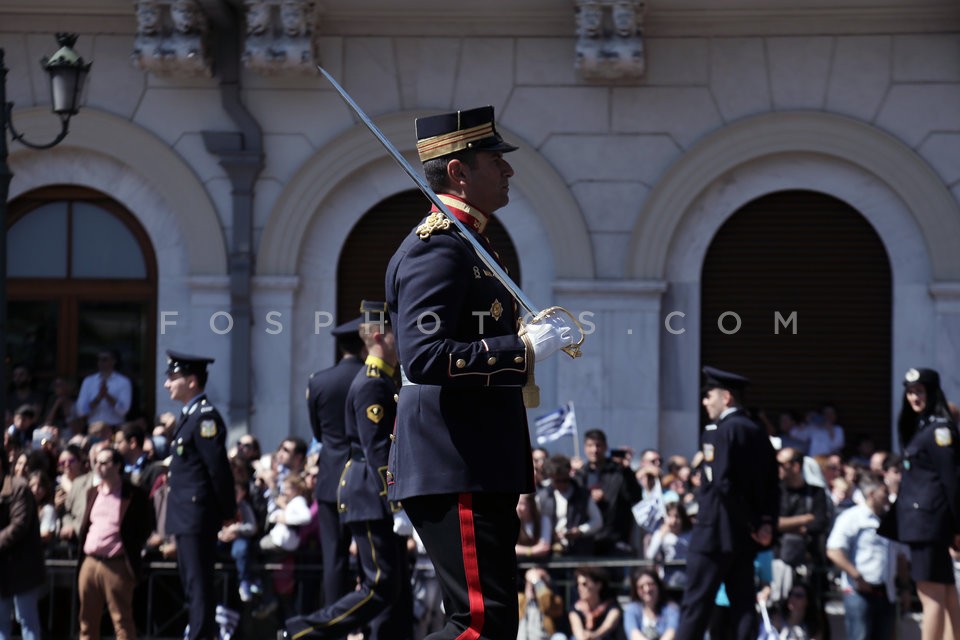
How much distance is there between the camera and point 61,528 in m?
11.2

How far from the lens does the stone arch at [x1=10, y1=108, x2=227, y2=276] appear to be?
15.1 metres

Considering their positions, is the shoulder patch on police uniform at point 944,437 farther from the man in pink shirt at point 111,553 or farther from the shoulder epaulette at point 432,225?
the man in pink shirt at point 111,553

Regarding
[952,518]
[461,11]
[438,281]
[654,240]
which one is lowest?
[952,518]

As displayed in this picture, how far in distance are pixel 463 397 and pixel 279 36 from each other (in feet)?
33.9

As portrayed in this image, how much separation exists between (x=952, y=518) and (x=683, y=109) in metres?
6.61

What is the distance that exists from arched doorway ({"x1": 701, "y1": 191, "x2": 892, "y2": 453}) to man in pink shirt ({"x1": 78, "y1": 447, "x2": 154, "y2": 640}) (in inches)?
273

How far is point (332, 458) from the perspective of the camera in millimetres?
9633

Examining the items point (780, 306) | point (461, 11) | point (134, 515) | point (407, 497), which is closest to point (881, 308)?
point (780, 306)

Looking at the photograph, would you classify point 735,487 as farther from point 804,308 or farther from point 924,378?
point 804,308

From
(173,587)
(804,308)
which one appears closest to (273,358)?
(173,587)

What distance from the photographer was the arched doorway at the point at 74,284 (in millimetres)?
15492

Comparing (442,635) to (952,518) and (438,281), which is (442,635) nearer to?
(438,281)

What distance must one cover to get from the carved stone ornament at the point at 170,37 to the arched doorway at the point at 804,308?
556 cm

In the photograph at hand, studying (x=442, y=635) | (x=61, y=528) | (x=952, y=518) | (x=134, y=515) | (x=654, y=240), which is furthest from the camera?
(x=654, y=240)
